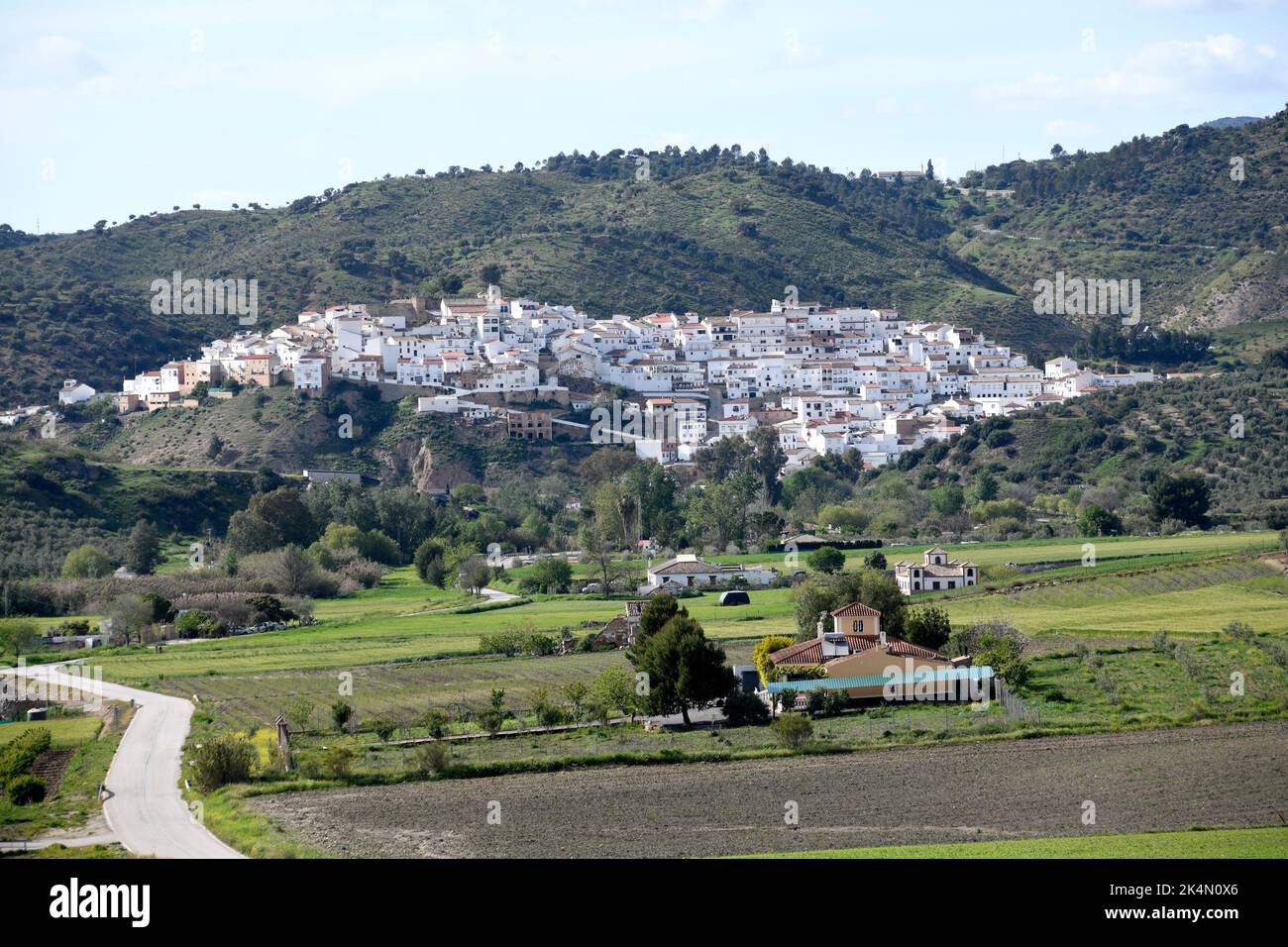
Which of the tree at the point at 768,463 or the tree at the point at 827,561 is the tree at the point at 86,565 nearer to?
the tree at the point at 827,561

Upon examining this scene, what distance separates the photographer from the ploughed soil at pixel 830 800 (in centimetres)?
1661

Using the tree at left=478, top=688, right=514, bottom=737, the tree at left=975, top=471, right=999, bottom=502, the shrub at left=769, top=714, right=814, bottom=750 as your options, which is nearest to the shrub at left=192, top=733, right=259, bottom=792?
the tree at left=478, top=688, right=514, bottom=737

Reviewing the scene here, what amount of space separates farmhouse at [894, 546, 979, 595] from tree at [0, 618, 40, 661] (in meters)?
22.2

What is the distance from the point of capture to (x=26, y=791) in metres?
20.3

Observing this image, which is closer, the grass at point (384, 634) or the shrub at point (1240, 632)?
the shrub at point (1240, 632)

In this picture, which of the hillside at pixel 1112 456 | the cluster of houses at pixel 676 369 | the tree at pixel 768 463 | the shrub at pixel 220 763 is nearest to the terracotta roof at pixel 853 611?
the shrub at pixel 220 763

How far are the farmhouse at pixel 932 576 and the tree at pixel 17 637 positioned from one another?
2216 cm

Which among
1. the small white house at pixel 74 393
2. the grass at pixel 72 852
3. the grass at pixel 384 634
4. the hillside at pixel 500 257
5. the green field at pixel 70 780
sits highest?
the hillside at pixel 500 257

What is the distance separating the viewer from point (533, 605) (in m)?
45.4

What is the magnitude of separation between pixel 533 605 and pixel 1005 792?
27.7 metres

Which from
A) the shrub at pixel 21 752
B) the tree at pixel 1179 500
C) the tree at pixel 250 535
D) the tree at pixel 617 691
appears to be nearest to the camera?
the shrub at pixel 21 752

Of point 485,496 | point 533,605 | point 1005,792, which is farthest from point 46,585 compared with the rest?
point 1005,792

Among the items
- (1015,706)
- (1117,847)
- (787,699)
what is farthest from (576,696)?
(1117,847)

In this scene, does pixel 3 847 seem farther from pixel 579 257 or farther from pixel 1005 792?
pixel 579 257
